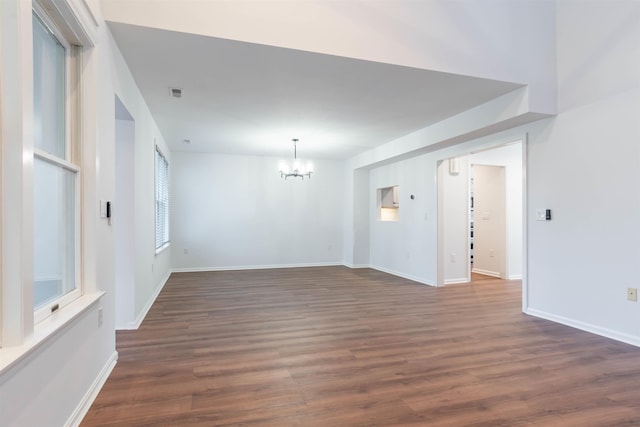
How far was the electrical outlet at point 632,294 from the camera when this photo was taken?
313 cm

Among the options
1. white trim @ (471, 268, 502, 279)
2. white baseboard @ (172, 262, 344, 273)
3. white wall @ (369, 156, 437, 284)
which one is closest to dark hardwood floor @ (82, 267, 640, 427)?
white wall @ (369, 156, 437, 284)

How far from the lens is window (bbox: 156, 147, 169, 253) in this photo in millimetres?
5441

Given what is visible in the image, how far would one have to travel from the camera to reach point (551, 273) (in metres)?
3.91

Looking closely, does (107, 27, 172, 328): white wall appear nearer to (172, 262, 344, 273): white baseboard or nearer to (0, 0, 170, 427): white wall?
(0, 0, 170, 427): white wall

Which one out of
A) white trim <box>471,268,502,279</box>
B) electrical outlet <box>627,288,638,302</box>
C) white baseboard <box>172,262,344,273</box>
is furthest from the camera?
white baseboard <box>172,262,344,273</box>

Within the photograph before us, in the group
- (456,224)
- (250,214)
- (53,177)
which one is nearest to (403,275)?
(456,224)

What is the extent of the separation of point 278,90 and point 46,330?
2.92 m

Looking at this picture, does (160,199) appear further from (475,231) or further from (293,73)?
(475,231)

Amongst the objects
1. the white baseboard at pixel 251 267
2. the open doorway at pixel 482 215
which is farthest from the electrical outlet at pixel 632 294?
the white baseboard at pixel 251 267

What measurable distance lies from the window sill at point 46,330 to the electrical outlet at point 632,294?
14.3 ft

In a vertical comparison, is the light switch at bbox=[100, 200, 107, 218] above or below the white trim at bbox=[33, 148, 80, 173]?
below

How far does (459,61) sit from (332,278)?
4371 millimetres

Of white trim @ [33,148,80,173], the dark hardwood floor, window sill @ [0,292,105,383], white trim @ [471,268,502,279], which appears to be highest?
white trim @ [33,148,80,173]

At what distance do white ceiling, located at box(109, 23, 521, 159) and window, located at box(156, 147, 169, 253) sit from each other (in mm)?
593
